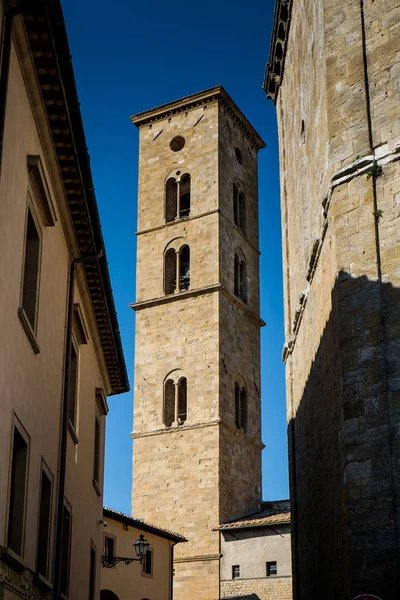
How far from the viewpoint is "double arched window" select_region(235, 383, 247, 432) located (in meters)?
38.5

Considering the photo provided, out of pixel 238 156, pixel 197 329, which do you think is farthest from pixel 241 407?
pixel 238 156

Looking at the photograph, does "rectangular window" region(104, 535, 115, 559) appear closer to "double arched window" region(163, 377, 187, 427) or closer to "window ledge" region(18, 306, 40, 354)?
"double arched window" region(163, 377, 187, 427)

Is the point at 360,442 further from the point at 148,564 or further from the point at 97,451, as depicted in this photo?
the point at 148,564

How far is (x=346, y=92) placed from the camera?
13.2m

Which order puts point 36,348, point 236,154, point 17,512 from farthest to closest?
point 236,154
point 36,348
point 17,512

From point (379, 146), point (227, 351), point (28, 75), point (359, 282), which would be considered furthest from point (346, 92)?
point (227, 351)

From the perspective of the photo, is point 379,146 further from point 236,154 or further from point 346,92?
point 236,154

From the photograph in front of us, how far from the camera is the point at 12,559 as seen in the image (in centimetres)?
856

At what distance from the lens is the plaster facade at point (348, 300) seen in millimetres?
11117

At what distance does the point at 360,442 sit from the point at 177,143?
34.2m

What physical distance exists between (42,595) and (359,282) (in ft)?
18.4

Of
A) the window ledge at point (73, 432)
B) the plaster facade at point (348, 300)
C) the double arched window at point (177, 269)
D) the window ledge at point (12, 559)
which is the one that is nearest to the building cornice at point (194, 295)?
the double arched window at point (177, 269)

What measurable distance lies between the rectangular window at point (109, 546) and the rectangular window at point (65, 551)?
11.5m

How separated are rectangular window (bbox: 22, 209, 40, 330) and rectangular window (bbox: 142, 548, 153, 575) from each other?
18.6 m
